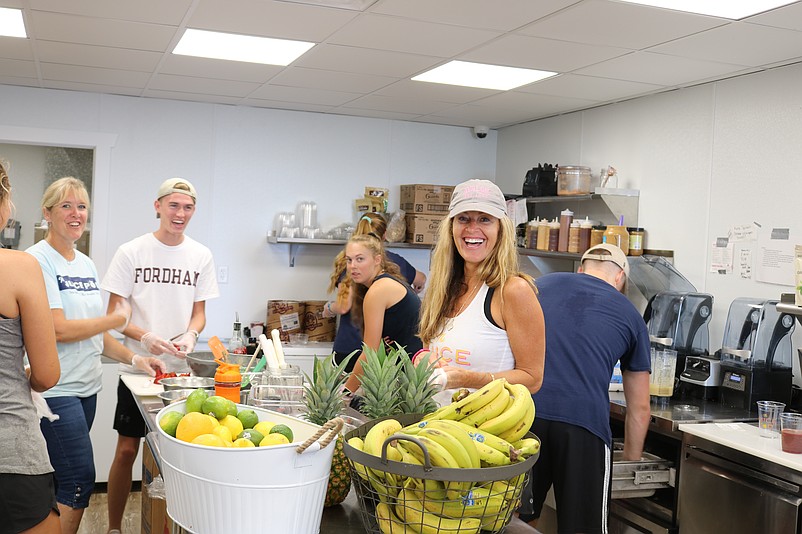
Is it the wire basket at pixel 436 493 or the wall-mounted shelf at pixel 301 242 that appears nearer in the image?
the wire basket at pixel 436 493

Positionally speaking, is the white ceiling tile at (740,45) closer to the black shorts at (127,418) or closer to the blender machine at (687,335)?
the blender machine at (687,335)

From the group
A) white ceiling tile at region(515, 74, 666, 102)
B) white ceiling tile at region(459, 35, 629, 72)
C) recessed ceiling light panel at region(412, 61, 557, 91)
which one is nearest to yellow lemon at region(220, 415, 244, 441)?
white ceiling tile at region(459, 35, 629, 72)

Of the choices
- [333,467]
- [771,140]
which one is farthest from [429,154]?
[333,467]

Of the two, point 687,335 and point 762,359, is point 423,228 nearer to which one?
point 687,335

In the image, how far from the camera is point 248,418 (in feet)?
5.52

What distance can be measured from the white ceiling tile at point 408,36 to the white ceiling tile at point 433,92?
0.83m

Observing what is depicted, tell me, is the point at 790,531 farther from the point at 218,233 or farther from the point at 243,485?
the point at 218,233

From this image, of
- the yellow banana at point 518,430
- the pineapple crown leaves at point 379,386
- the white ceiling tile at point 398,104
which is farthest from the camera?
the white ceiling tile at point 398,104

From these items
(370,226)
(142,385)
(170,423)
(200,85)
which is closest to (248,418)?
(170,423)

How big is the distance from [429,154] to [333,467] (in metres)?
4.94

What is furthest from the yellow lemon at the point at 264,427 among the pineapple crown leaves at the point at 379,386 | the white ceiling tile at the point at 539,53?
the white ceiling tile at the point at 539,53

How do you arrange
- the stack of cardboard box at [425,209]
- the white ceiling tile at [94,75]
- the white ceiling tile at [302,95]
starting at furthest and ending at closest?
the stack of cardboard box at [425,209], the white ceiling tile at [302,95], the white ceiling tile at [94,75]

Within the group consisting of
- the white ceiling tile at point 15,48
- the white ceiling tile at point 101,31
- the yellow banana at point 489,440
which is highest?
the white ceiling tile at point 15,48

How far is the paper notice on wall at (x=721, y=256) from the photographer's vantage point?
4102mm
